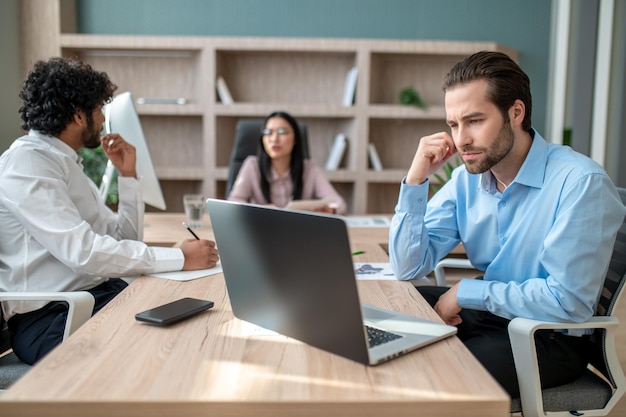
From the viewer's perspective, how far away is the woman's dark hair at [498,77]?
154 cm

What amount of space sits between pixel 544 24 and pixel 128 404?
500 centimetres

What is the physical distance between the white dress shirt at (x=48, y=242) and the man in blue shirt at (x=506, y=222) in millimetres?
720

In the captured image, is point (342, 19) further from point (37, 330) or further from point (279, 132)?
point (37, 330)

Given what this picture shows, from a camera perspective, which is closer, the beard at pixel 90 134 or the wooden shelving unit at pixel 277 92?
the beard at pixel 90 134

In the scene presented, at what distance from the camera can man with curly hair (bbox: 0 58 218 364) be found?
1645mm

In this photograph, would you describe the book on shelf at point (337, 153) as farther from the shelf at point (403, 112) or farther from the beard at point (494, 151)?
the beard at point (494, 151)

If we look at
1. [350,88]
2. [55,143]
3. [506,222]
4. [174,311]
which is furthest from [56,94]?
[350,88]

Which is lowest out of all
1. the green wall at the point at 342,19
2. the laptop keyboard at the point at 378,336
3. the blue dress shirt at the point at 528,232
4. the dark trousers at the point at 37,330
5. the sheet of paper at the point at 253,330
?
the dark trousers at the point at 37,330

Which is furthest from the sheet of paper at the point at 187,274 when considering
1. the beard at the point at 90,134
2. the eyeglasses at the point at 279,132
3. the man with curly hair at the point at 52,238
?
the eyeglasses at the point at 279,132

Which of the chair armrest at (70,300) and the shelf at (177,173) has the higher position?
the chair armrest at (70,300)

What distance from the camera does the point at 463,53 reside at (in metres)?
4.80

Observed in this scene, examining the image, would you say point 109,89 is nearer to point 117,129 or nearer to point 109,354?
point 117,129

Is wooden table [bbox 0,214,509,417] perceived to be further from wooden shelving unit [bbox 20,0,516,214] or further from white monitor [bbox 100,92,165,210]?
wooden shelving unit [bbox 20,0,516,214]

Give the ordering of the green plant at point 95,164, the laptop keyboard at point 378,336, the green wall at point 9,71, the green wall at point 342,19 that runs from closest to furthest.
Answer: the laptop keyboard at point 378,336, the green wall at point 9,71, the green plant at point 95,164, the green wall at point 342,19
